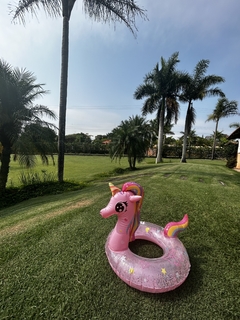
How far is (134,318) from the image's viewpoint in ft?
5.07

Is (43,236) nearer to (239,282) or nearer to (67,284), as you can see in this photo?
(67,284)

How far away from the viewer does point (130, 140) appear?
1156 centimetres

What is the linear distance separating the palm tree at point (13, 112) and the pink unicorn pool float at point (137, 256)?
563 cm

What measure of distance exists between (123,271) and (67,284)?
66cm

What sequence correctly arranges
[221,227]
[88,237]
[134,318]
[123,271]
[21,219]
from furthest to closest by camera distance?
[21,219]
[221,227]
[88,237]
[123,271]
[134,318]

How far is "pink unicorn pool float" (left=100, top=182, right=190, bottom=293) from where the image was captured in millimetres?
1698

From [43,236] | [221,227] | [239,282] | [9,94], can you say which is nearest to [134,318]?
[239,282]

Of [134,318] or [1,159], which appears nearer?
[134,318]

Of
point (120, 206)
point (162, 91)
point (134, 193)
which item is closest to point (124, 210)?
point (120, 206)

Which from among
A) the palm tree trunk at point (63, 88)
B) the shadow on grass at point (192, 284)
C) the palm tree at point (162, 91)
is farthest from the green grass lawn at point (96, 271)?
the palm tree at point (162, 91)

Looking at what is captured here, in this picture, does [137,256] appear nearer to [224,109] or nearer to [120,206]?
[120,206]

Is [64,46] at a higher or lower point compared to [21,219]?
higher

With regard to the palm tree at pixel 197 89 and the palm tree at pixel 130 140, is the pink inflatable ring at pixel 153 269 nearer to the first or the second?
the palm tree at pixel 130 140

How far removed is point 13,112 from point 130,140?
7.07 m
